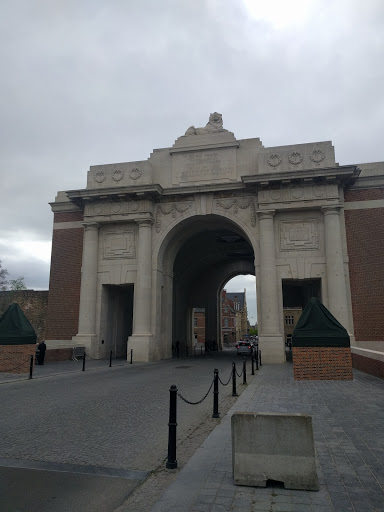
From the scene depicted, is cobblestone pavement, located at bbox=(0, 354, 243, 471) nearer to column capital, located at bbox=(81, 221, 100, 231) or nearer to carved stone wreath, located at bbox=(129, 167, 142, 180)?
column capital, located at bbox=(81, 221, 100, 231)

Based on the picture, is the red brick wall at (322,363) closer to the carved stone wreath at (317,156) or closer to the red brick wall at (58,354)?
the red brick wall at (58,354)

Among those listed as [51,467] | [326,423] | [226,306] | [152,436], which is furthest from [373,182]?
[226,306]

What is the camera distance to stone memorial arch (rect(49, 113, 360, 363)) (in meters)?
22.9

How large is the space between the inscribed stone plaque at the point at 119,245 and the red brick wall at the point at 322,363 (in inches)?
596

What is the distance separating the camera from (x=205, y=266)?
4041cm

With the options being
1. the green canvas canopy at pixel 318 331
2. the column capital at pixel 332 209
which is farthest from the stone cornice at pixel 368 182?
the green canvas canopy at pixel 318 331

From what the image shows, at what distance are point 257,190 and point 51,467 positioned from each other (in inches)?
828

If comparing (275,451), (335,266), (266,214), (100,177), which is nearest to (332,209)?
(335,266)

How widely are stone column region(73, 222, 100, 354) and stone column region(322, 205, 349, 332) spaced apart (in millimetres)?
14458

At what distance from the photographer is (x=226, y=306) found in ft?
265

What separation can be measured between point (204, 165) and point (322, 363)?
16.4 m

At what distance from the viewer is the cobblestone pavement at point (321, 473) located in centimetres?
376

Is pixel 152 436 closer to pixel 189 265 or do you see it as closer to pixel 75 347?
pixel 75 347

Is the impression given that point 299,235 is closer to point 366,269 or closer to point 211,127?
point 366,269
